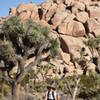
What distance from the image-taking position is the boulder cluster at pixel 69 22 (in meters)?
67.4

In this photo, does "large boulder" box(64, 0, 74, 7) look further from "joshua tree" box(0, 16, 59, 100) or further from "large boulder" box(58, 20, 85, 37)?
"joshua tree" box(0, 16, 59, 100)

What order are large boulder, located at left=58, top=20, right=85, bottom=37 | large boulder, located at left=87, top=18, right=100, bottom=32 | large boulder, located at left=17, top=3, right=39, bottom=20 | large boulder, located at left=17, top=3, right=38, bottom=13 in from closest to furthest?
1. large boulder, located at left=58, top=20, right=85, bottom=37
2. large boulder, located at left=87, top=18, right=100, bottom=32
3. large boulder, located at left=17, top=3, right=39, bottom=20
4. large boulder, located at left=17, top=3, right=38, bottom=13

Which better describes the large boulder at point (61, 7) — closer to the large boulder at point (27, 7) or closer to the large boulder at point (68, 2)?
the large boulder at point (68, 2)

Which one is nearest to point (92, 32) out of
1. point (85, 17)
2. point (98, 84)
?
point (85, 17)

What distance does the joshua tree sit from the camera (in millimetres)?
21656

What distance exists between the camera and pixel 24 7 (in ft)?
279

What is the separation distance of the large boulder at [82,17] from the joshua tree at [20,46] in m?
52.2

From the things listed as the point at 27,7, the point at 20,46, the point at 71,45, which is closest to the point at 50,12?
the point at 27,7

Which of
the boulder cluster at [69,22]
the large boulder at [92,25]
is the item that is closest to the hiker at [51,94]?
the boulder cluster at [69,22]

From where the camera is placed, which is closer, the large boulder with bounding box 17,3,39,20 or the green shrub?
the green shrub

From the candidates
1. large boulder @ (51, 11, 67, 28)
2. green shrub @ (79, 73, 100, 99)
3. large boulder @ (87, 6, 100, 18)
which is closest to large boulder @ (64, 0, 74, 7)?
large boulder @ (87, 6, 100, 18)

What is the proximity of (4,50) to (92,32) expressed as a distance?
174ft

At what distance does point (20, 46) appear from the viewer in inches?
879

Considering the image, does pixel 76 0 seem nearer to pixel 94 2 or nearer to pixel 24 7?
pixel 94 2
